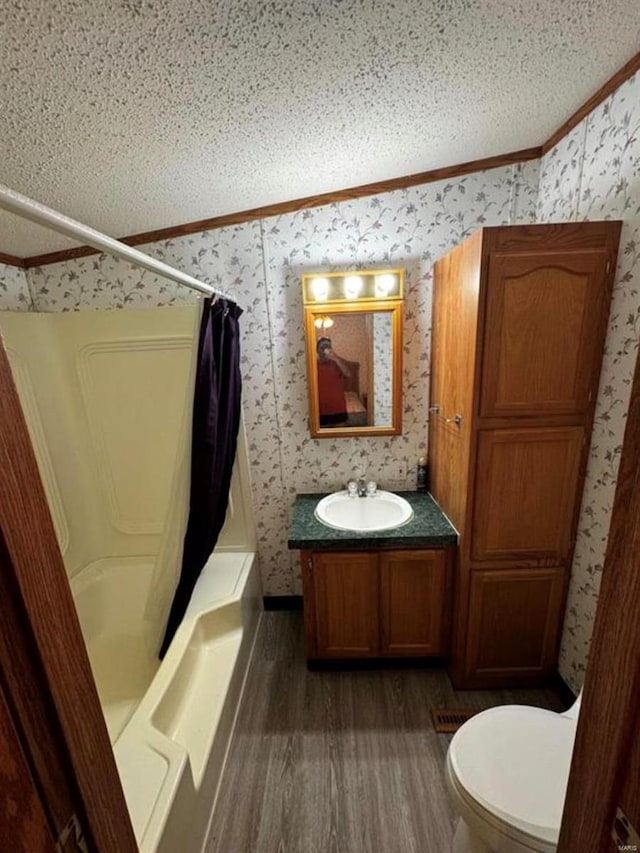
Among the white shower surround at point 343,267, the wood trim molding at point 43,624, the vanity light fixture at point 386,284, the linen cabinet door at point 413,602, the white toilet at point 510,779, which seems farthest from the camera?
the vanity light fixture at point 386,284

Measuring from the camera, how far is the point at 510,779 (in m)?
1.04

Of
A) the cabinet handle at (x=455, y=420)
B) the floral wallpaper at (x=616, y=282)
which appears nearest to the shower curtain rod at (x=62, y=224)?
the cabinet handle at (x=455, y=420)

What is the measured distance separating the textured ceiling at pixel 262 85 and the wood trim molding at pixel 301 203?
218mm

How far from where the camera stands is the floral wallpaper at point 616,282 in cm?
124

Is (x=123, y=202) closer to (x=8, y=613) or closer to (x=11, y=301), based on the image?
(x=11, y=301)

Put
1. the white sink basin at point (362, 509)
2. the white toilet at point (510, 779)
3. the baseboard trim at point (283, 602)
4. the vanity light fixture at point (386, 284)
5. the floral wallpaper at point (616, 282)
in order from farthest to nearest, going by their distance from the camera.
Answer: the baseboard trim at point (283, 602), the white sink basin at point (362, 509), the vanity light fixture at point (386, 284), the floral wallpaper at point (616, 282), the white toilet at point (510, 779)

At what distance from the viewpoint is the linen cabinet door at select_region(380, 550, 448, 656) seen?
1.70 meters

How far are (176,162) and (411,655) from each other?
2317mm

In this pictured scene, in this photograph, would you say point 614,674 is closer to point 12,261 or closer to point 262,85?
point 262,85

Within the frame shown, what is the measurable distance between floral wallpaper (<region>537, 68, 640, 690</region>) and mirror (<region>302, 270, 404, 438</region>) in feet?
2.52

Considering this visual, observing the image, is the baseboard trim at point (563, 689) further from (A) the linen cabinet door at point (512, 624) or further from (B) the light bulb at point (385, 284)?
(B) the light bulb at point (385, 284)

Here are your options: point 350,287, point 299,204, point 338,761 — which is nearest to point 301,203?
point 299,204

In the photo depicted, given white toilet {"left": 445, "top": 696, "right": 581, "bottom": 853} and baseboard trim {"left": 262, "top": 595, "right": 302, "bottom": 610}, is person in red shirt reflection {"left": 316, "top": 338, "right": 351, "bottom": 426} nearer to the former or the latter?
baseboard trim {"left": 262, "top": 595, "right": 302, "bottom": 610}

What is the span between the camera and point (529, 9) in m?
0.87
